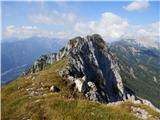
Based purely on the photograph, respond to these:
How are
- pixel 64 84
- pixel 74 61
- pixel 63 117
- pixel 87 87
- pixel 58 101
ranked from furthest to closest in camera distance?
pixel 74 61, pixel 87 87, pixel 64 84, pixel 58 101, pixel 63 117

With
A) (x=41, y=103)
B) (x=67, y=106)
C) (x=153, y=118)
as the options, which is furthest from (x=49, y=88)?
(x=153, y=118)

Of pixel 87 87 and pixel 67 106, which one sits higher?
pixel 67 106

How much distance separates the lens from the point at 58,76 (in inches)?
3659

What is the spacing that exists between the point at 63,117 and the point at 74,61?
9543 centimetres

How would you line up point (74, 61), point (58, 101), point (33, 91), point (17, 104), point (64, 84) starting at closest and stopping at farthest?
point (58, 101)
point (17, 104)
point (33, 91)
point (64, 84)
point (74, 61)

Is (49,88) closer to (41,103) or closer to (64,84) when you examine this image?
(64,84)

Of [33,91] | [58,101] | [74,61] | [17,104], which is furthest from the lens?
[74,61]

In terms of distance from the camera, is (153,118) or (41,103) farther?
(41,103)

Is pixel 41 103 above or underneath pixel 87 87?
above

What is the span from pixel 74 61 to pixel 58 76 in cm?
4718

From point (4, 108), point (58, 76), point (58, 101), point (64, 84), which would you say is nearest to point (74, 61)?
point (58, 76)

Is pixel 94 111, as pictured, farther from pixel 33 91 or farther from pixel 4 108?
pixel 33 91

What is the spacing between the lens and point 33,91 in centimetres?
Answer: 7269

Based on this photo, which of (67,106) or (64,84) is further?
(64,84)
